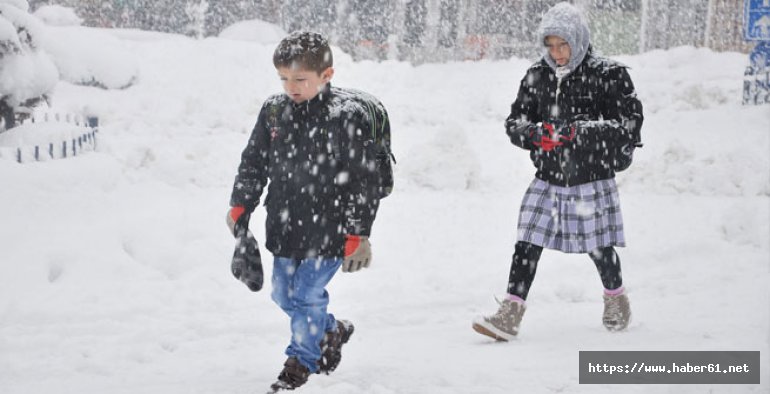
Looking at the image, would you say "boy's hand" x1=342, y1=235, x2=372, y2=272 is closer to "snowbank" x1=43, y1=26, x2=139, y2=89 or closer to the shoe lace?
the shoe lace

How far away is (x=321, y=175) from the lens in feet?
12.6

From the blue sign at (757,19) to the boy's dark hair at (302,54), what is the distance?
519 inches

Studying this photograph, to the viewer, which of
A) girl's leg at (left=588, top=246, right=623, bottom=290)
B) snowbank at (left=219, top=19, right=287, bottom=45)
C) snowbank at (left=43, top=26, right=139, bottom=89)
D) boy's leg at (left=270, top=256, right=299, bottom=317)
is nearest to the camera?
boy's leg at (left=270, top=256, right=299, bottom=317)

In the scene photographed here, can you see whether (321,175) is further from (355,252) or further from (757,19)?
(757,19)

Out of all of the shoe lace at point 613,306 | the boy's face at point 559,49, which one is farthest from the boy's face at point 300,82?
the shoe lace at point 613,306

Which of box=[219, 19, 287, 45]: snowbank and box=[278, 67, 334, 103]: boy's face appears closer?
box=[278, 67, 334, 103]: boy's face

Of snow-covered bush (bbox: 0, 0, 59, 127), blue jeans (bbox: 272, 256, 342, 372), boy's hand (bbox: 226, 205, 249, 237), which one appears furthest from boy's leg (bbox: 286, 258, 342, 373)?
snow-covered bush (bbox: 0, 0, 59, 127)

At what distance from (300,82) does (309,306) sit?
1025 millimetres

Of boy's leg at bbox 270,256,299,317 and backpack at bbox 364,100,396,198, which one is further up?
backpack at bbox 364,100,396,198

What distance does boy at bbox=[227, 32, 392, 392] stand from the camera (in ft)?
12.5

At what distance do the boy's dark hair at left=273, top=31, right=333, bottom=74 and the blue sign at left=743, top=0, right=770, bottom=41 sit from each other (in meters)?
13.2

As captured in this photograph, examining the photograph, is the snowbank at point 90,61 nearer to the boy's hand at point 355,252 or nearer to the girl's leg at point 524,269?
the girl's leg at point 524,269

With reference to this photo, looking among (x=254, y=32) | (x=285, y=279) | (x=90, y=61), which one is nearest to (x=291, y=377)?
(x=285, y=279)

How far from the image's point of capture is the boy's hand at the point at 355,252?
3789 mm
